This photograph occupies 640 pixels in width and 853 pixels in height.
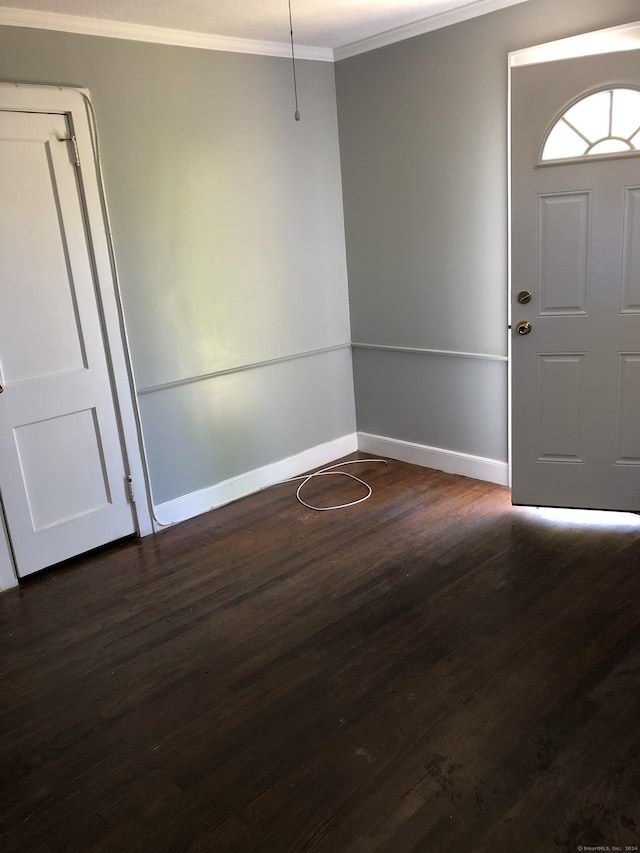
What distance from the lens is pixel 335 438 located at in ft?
15.0

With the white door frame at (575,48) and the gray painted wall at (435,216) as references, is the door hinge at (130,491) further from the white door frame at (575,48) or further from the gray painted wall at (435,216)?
the white door frame at (575,48)

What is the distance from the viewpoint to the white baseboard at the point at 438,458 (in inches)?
155

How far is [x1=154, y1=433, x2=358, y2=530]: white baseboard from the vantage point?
3.76 meters

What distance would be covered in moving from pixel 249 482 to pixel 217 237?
4.71 ft

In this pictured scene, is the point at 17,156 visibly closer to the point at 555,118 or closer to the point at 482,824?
the point at 555,118

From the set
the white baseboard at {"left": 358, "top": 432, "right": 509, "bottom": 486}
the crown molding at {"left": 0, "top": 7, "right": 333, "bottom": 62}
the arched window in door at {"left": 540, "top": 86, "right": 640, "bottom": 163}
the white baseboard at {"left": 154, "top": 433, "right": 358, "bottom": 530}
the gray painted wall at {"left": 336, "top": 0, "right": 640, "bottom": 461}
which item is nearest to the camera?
the crown molding at {"left": 0, "top": 7, "right": 333, "bottom": 62}

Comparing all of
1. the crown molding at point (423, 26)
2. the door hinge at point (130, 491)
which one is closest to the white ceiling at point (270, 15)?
the crown molding at point (423, 26)

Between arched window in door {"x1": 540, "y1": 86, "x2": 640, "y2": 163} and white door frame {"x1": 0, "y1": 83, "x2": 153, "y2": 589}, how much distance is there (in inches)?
82.1

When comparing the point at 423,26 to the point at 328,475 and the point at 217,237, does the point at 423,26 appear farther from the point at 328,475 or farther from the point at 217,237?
the point at 328,475

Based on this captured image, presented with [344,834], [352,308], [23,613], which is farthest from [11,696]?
[352,308]

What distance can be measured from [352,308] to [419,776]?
3083mm

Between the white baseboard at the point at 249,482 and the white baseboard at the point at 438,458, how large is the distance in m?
0.18

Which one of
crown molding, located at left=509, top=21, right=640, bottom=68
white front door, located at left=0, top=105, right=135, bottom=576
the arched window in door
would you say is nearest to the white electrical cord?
white front door, located at left=0, top=105, right=135, bottom=576

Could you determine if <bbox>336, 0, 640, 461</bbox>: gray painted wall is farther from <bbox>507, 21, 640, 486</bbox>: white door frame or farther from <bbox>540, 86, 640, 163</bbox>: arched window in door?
<bbox>540, 86, 640, 163</bbox>: arched window in door
